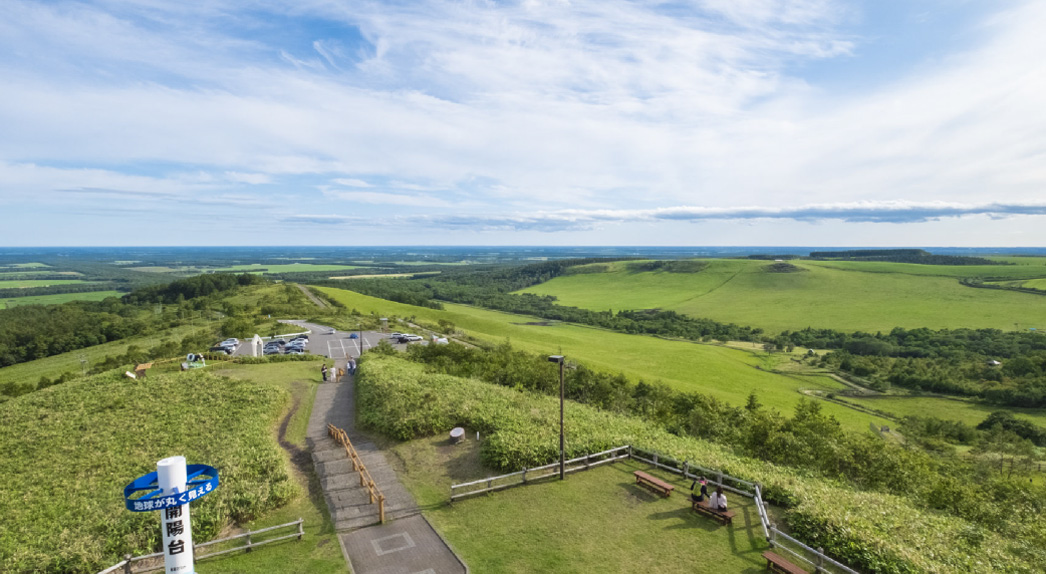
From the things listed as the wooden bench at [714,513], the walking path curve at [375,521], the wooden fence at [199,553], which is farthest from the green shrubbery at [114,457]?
the wooden bench at [714,513]

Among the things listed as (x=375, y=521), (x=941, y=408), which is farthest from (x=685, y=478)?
(x=941, y=408)

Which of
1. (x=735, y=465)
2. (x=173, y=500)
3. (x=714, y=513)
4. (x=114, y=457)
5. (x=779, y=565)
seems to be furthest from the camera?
(x=114, y=457)

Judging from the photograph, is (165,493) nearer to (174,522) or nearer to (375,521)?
(174,522)

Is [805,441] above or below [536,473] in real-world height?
below

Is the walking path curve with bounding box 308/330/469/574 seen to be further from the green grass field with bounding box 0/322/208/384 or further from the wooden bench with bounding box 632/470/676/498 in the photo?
the green grass field with bounding box 0/322/208/384

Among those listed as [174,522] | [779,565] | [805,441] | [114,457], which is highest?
[174,522]

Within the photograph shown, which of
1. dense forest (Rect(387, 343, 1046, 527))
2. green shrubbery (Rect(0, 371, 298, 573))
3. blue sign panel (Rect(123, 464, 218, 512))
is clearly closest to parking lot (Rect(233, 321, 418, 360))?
dense forest (Rect(387, 343, 1046, 527))
